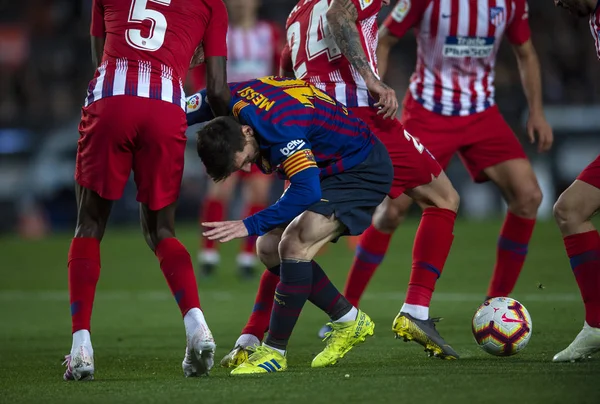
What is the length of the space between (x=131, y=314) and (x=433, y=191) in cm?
325

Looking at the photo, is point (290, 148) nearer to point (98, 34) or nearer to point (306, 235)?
point (306, 235)

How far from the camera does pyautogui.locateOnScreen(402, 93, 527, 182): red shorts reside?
235 inches

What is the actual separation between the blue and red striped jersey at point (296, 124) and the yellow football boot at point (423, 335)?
0.83m

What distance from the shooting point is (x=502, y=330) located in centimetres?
476

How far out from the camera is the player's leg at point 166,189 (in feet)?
14.7

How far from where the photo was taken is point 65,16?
21875 millimetres

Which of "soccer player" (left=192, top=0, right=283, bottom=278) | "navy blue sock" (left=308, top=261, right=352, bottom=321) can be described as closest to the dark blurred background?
"soccer player" (left=192, top=0, right=283, bottom=278)

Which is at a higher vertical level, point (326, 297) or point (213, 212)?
point (326, 297)

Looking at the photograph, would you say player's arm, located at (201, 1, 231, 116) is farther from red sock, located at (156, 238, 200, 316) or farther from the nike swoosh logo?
the nike swoosh logo

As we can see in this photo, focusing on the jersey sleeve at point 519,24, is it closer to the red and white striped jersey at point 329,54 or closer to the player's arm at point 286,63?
the red and white striped jersey at point 329,54

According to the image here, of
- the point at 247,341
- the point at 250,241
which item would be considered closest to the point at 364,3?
the point at 247,341

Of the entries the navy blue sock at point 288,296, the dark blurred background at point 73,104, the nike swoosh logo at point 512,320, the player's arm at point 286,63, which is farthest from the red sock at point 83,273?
the dark blurred background at point 73,104

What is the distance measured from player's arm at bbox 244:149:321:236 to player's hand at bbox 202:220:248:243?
88 millimetres

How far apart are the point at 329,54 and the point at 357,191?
885 mm
